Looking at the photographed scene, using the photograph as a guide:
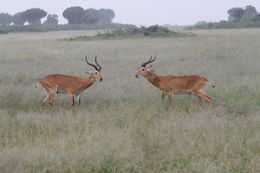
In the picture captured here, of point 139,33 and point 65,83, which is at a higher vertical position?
point 65,83

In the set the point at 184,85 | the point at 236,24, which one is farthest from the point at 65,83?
the point at 236,24

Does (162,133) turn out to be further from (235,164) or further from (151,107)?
(151,107)

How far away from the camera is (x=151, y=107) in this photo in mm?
9805

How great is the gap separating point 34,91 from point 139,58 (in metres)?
8.24

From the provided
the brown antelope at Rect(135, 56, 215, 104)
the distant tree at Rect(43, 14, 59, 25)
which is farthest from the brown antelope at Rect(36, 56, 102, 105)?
the distant tree at Rect(43, 14, 59, 25)

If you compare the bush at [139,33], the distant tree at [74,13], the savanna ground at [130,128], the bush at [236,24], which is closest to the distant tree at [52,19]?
the distant tree at [74,13]

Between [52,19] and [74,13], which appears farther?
[52,19]

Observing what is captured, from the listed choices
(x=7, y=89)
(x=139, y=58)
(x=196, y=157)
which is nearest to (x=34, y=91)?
(x=7, y=89)

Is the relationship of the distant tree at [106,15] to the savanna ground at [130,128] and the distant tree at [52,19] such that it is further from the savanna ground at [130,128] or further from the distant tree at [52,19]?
the savanna ground at [130,128]

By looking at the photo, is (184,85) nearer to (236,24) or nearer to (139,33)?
(139,33)

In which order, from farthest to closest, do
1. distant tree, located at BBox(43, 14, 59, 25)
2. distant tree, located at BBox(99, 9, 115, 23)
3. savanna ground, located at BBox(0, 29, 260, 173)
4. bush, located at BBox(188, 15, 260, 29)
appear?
distant tree, located at BBox(99, 9, 115, 23) → distant tree, located at BBox(43, 14, 59, 25) → bush, located at BBox(188, 15, 260, 29) → savanna ground, located at BBox(0, 29, 260, 173)

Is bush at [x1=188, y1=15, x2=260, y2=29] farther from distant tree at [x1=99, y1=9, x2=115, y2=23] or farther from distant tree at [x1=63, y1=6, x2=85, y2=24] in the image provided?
distant tree at [x1=99, y1=9, x2=115, y2=23]

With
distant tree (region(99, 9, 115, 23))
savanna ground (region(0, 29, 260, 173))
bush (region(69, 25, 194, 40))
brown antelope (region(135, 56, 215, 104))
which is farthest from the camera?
distant tree (region(99, 9, 115, 23))

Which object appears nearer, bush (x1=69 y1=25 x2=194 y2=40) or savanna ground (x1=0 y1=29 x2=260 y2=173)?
savanna ground (x1=0 y1=29 x2=260 y2=173)
